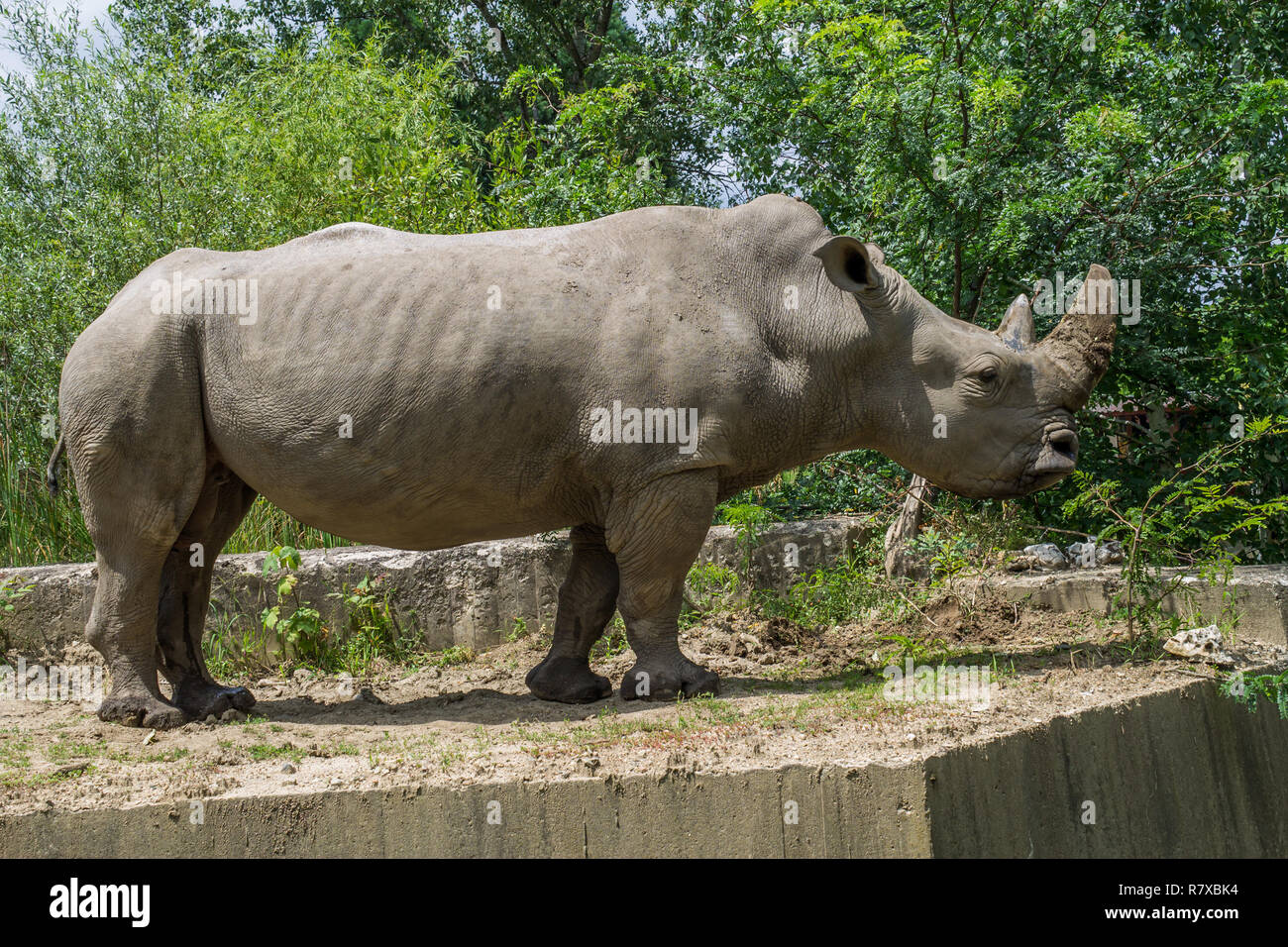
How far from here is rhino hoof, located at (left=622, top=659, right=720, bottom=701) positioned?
5.79 metres

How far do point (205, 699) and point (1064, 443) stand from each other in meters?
4.40

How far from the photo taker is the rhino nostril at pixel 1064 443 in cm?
596

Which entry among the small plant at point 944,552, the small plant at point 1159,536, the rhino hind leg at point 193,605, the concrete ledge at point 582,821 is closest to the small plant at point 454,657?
the rhino hind leg at point 193,605

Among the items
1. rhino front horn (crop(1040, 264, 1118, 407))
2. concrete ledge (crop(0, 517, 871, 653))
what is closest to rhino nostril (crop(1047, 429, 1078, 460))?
rhino front horn (crop(1040, 264, 1118, 407))

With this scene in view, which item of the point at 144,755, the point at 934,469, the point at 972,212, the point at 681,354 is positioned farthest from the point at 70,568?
the point at 972,212

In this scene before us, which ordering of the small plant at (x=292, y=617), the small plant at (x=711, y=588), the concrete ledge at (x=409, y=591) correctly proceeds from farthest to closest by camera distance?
1. the small plant at (x=711, y=588)
2. the concrete ledge at (x=409, y=591)
3. the small plant at (x=292, y=617)

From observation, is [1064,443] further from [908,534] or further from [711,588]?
[711,588]

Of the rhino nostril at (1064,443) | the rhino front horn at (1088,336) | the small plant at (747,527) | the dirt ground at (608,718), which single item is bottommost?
the dirt ground at (608,718)

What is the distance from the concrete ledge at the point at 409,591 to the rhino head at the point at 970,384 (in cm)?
269

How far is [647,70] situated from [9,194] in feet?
21.0

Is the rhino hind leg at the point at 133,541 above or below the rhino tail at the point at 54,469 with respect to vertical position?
below

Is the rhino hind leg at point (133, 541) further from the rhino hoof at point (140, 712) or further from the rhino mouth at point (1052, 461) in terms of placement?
the rhino mouth at point (1052, 461)

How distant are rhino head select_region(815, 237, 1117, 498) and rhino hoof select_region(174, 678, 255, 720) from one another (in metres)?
3.42

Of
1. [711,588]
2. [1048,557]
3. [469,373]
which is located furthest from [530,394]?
[1048,557]
